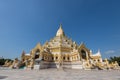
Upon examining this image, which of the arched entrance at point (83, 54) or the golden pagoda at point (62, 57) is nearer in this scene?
the golden pagoda at point (62, 57)

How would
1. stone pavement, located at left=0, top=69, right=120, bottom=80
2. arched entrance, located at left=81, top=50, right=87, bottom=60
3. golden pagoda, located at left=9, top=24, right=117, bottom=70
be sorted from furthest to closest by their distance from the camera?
1. arched entrance, located at left=81, top=50, right=87, bottom=60
2. golden pagoda, located at left=9, top=24, right=117, bottom=70
3. stone pavement, located at left=0, top=69, right=120, bottom=80

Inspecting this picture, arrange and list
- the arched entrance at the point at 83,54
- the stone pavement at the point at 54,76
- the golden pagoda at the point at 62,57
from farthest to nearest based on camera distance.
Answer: the arched entrance at the point at 83,54 → the golden pagoda at the point at 62,57 → the stone pavement at the point at 54,76

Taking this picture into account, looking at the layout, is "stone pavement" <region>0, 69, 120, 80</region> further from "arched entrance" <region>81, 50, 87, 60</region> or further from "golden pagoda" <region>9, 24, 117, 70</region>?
"arched entrance" <region>81, 50, 87, 60</region>

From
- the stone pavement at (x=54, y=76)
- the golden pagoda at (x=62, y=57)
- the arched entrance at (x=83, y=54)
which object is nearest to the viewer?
the stone pavement at (x=54, y=76)

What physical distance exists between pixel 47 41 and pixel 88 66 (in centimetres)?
1864

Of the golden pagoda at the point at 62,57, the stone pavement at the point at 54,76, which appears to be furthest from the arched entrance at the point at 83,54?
the stone pavement at the point at 54,76

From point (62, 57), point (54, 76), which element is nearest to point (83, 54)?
point (62, 57)

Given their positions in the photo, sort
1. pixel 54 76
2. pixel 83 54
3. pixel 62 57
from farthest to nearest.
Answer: pixel 83 54 < pixel 62 57 < pixel 54 76

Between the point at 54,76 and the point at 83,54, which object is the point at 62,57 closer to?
the point at 83,54

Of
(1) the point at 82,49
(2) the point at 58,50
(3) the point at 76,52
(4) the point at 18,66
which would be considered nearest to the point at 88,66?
(3) the point at 76,52

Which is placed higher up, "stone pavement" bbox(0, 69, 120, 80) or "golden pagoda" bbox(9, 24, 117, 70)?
"golden pagoda" bbox(9, 24, 117, 70)

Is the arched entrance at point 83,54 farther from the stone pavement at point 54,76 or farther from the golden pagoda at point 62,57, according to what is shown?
the stone pavement at point 54,76

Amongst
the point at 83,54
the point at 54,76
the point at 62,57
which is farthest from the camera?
the point at 83,54

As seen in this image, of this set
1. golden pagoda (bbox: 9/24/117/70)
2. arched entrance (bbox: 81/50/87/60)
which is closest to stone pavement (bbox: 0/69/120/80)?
golden pagoda (bbox: 9/24/117/70)
